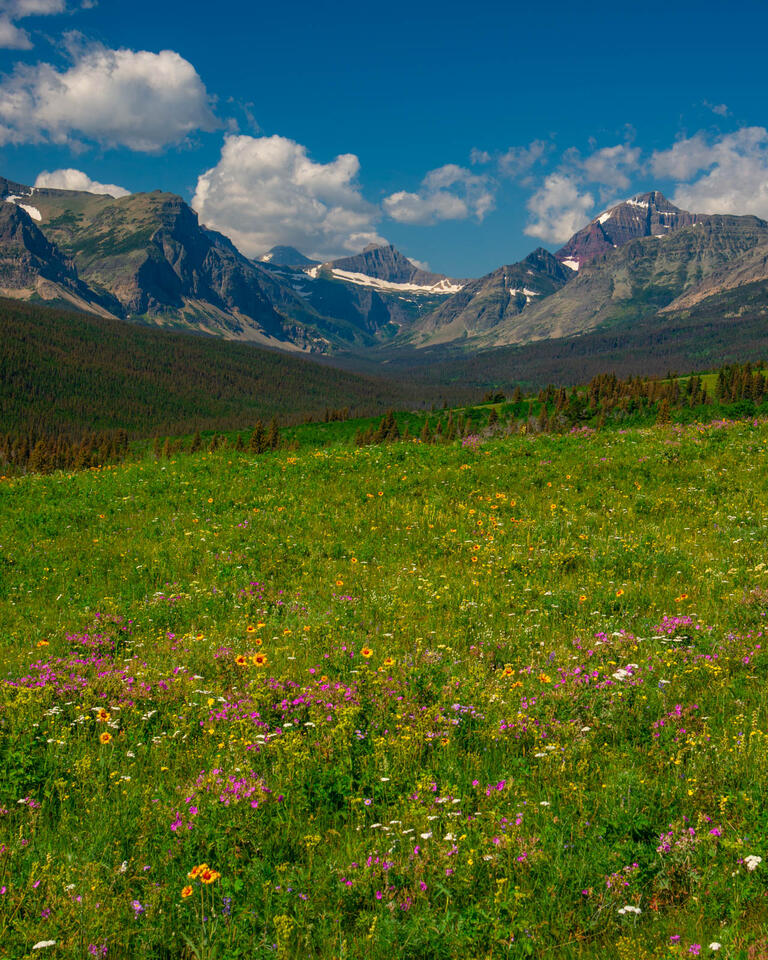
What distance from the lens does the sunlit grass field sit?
4.57 meters

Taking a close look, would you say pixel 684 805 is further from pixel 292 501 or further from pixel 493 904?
pixel 292 501

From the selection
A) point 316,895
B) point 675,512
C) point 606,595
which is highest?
point 675,512

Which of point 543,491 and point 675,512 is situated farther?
point 543,491

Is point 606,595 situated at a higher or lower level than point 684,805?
higher

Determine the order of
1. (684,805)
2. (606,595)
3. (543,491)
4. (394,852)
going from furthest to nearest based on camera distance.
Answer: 1. (543,491)
2. (606,595)
3. (684,805)
4. (394,852)

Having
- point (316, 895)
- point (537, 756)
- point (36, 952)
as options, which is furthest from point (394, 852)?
point (36, 952)

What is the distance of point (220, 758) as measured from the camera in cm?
646

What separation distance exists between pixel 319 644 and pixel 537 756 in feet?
13.0

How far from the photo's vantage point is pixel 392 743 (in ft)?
21.6

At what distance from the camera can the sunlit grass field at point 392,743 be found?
180 inches

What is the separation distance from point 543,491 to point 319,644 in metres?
9.91

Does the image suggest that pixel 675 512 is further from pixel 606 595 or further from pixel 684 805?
pixel 684 805

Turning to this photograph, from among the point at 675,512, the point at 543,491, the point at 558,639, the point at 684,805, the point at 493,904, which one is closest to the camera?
the point at 493,904

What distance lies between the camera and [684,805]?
5.61 m
